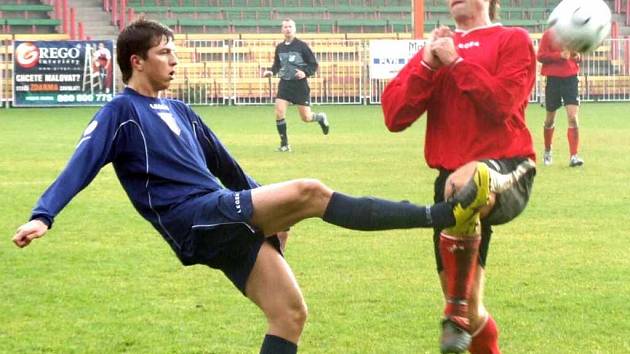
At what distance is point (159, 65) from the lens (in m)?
5.66

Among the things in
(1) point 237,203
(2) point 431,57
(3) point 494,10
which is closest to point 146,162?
(1) point 237,203

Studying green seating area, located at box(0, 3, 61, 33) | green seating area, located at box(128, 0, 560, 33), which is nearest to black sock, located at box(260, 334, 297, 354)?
green seating area, located at box(0, 3, 61, 33)

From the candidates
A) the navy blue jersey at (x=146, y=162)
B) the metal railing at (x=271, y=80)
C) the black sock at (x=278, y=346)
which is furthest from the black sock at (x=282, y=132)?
the metal railing at (x=271, y=80)

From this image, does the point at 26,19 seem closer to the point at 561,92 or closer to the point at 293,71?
the point at 293,71

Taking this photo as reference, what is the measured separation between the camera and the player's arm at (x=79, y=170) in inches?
202

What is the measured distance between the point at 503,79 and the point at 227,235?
1.32 metres

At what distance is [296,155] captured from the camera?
62.5 feet

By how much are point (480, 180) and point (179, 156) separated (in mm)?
1365

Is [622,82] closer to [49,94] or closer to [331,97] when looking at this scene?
[331,97]

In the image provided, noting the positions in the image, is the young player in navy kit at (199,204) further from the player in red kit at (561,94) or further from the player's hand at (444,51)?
the player in red kit at (561,94)

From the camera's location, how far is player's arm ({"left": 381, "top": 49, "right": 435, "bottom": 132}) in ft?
17.2

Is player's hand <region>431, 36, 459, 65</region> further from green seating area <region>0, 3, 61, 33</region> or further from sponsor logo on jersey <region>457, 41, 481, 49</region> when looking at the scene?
green seating area <region>0, 3, 61, 33</region>

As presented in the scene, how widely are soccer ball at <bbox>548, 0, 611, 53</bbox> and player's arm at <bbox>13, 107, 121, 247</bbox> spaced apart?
1.97 metres

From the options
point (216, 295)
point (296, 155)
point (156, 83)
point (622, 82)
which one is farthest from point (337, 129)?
point (156, 83)
